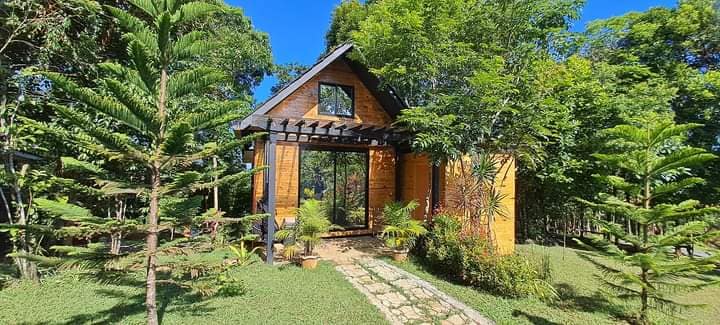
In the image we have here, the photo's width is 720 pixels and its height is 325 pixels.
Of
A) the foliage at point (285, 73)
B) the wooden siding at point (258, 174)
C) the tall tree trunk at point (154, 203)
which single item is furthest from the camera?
the foliage at point (285, 73)

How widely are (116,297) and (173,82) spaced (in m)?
3.76

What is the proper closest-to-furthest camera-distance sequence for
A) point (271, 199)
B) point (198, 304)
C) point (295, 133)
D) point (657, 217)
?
point (657, 217) < point (198, 304) < point (271, 199) < point (295, 133)

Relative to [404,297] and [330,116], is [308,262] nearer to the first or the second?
[404,297]

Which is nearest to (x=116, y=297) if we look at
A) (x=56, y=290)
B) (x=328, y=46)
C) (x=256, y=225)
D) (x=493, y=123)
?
(x=56, y=290)

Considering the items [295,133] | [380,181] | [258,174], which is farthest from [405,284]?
[258,174]

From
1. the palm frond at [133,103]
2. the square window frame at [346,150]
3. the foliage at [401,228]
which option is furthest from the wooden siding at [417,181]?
the palm frond at [133,103]

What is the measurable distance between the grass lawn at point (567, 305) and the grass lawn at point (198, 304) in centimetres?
171

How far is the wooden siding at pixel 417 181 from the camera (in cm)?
839

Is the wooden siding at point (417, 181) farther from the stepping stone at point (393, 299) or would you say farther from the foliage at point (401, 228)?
the stepping stone at point (393, 299)

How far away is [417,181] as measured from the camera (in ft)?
29.2

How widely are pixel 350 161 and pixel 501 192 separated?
4.17 meters

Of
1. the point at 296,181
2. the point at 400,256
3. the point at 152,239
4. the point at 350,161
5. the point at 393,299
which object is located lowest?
the point at 393,299

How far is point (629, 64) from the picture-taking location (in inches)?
415

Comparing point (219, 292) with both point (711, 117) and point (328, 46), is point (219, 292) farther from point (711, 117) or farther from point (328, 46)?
point (328, 46)
